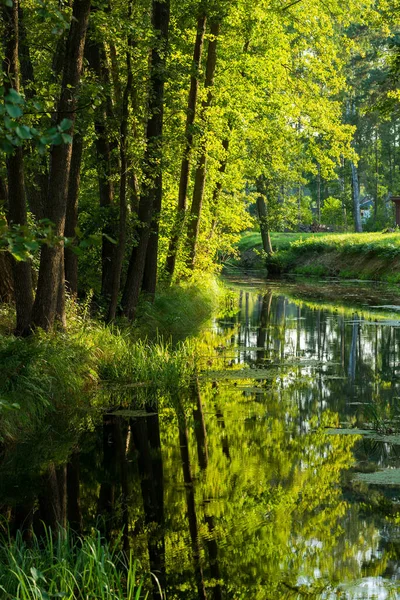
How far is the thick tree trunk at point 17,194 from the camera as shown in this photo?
1220 centimetres

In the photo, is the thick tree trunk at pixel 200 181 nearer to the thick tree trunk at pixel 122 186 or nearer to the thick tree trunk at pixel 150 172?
the thick tree trunk at pixel 150 172

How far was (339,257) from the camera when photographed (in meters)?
47.4

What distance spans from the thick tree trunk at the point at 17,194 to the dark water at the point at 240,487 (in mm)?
2044

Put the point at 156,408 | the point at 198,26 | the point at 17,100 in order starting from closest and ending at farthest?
the point at 17,100, the point at 156,408, the point at 198,26

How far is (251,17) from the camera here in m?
23.9

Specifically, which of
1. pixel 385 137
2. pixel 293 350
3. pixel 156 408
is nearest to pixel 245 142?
pixel 293 350

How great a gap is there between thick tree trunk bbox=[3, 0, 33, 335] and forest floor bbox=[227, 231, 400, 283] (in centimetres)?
2876

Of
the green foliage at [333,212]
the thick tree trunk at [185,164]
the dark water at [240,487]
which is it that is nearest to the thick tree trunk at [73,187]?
the dark water at [240,487]

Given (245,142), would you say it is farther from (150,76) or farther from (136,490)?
(136,490)

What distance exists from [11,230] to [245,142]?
93.5ft

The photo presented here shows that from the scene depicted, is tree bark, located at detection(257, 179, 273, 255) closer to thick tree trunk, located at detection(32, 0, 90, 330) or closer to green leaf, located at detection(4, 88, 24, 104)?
thick tree trunk, located at detection(32, 0, 90, 330)

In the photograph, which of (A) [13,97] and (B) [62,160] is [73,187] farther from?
(A) [13,97]

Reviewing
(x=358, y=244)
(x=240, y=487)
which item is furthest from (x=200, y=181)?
(x=358, y=244)

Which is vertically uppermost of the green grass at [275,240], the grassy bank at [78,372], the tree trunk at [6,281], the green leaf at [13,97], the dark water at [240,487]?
the green grass at [275,240]
